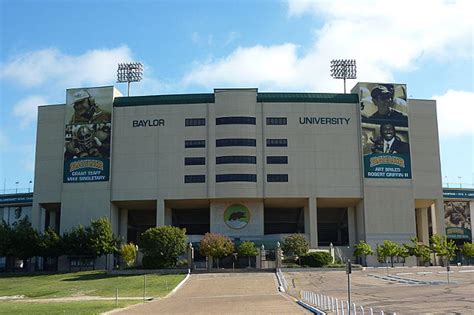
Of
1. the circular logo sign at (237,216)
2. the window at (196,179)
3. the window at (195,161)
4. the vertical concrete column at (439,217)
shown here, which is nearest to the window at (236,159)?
the window at (195,161)

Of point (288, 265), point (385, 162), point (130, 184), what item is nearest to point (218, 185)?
point (130, 184)

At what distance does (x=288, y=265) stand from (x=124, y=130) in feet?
127

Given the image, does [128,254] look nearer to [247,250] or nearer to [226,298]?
[247,250]

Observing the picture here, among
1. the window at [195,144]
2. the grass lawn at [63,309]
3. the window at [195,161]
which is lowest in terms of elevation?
the grass lawn at [63,309]

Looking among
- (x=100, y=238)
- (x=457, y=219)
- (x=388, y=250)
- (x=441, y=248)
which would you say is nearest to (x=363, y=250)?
(x=388, y=250)

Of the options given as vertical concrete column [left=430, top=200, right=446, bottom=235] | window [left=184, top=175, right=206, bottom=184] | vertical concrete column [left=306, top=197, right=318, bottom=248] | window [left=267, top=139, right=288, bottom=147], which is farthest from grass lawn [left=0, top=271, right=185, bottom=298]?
vertical concrete column [left=430, top=200, right=446, bottom=235]

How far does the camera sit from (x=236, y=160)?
97625 mm

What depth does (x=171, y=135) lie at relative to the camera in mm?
100375

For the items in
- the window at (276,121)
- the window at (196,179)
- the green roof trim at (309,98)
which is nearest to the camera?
the window at (196,179)

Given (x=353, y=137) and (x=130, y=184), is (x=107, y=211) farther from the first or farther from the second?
(x=353, y=137)

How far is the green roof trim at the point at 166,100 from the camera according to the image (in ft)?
333

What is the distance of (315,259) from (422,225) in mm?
39005

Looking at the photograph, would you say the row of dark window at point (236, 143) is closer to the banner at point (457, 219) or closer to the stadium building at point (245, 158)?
the stadium building at point (245, 158)

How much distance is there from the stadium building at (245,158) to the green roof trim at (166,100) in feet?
0.63
